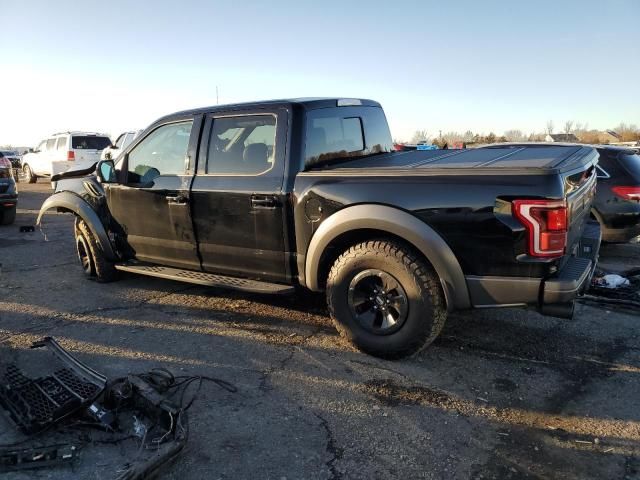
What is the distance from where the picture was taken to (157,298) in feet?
17.3

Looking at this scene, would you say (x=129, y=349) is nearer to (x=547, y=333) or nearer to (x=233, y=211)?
(x=233, y=211)

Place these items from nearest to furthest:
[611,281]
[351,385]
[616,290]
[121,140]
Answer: [351,385], [616,290], [611,281], [121,140]

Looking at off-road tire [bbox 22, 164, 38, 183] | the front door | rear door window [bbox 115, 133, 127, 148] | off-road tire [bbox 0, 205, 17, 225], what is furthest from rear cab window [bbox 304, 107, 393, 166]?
off-road tire [bbox 22, 164, 38, 183]

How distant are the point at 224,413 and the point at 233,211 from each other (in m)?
1.80

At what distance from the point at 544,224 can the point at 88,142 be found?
1746 cm

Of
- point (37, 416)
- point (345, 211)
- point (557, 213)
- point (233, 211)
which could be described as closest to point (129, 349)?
point (37, 416)

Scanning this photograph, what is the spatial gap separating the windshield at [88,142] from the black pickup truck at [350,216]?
13287mm

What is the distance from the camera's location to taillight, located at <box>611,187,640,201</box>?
6523mm

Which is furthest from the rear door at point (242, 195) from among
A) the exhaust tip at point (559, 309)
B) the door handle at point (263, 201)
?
the exhaust tip at point (559, 309)

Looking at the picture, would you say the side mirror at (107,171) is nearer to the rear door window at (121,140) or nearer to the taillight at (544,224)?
the taillight at (544,224)

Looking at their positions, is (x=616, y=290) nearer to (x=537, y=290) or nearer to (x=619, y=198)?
(x=619, y=198)

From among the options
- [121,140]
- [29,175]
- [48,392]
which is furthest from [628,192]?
[29,175]

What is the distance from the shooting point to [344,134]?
457 cm

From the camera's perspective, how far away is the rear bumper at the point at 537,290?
123 inches
